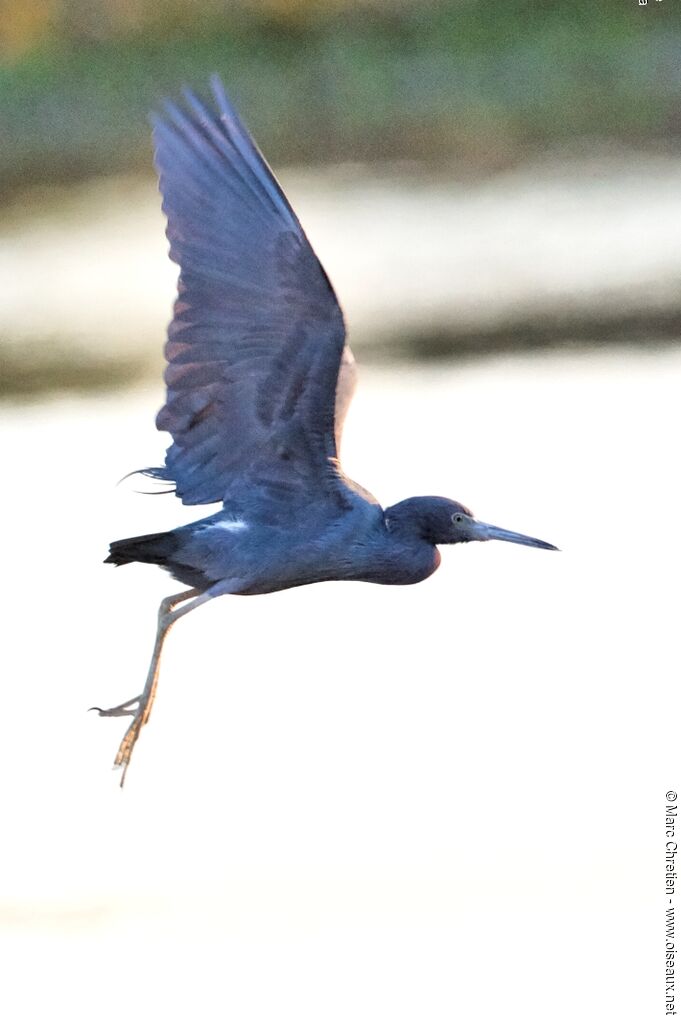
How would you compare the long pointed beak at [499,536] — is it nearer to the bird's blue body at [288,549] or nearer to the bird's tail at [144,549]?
the bird's blue body at [288,549]

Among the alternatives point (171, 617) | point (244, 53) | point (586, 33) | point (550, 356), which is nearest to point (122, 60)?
point (244, 53)

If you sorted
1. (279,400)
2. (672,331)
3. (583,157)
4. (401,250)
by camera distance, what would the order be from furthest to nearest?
(583,157) → (401,250) → (672,331) → (279,400)

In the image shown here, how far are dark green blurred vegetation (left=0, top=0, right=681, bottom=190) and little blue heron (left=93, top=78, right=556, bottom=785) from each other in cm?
578

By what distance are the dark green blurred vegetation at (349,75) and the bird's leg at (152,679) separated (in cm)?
561

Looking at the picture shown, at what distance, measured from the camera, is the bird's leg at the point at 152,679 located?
5.43 meters

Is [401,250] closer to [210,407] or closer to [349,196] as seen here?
[349,196]

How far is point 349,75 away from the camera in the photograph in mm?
11500

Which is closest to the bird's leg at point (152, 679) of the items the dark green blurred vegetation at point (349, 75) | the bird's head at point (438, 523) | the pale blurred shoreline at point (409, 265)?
the bird's head at point (438, 523)

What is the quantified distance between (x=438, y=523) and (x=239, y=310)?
78 centimetres

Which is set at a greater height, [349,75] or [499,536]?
[349,75]

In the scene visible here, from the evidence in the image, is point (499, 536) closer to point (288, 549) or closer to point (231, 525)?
point (288, 549)

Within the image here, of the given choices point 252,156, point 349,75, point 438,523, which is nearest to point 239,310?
point 252,156

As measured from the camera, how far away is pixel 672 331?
9.56 m

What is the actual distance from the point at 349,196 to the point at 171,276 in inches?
49.6
